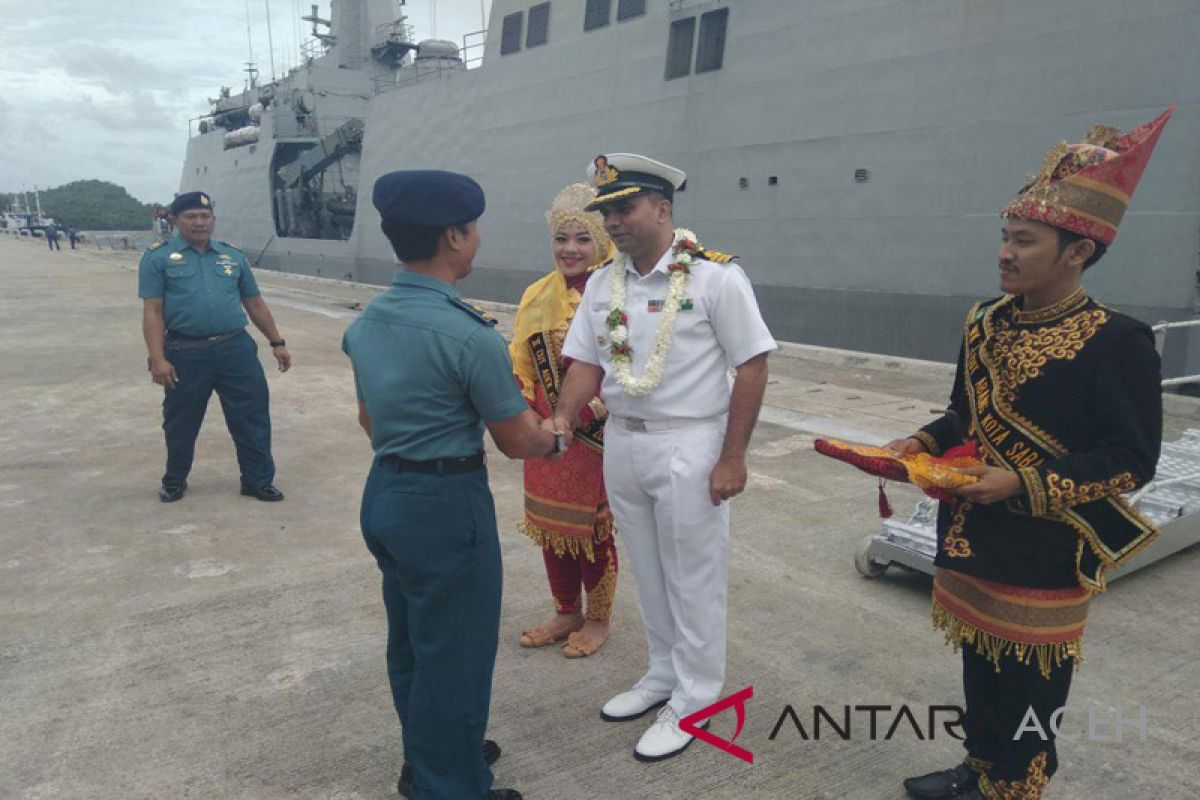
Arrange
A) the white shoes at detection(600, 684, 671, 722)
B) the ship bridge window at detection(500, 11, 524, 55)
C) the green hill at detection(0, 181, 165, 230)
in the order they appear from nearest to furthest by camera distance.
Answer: the white shoes at detection(600, 684, 671, 722) → the ship bridge window at detection(500, 11, 524, 55) → the green hill at detection(0, 181, 165, 230)

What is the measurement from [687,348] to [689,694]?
1.04 meters

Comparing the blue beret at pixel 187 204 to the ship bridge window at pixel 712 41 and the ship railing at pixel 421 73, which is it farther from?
the ship railing at pixel 421 73

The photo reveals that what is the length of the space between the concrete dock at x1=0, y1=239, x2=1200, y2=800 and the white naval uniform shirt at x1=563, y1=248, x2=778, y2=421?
3.41 feet

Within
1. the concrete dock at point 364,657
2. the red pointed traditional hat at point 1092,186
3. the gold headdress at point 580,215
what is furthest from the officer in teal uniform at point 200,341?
the red pointed traditional hat at point 1092,186

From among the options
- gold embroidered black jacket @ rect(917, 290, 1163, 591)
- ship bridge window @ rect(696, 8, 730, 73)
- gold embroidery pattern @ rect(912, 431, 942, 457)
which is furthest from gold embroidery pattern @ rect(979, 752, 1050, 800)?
ship bridge window @ rect(696, 8, 730, 73)

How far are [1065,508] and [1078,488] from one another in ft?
0.26

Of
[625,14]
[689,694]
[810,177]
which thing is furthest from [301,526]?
[625,14]

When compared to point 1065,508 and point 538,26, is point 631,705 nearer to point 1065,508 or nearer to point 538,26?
point 1065,508

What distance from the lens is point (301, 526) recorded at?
4355 millimetres

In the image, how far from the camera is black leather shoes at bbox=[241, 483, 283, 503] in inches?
188

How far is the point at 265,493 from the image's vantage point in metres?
A: 4.79

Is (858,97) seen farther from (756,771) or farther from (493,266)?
(756,771)

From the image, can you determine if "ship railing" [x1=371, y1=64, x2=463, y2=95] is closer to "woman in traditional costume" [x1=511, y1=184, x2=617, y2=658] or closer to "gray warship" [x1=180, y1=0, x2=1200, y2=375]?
"gray warship" [x1=180, y1=0, x2=1200, y2=375]

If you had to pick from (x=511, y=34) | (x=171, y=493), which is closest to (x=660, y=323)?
(x=171, y=493)
